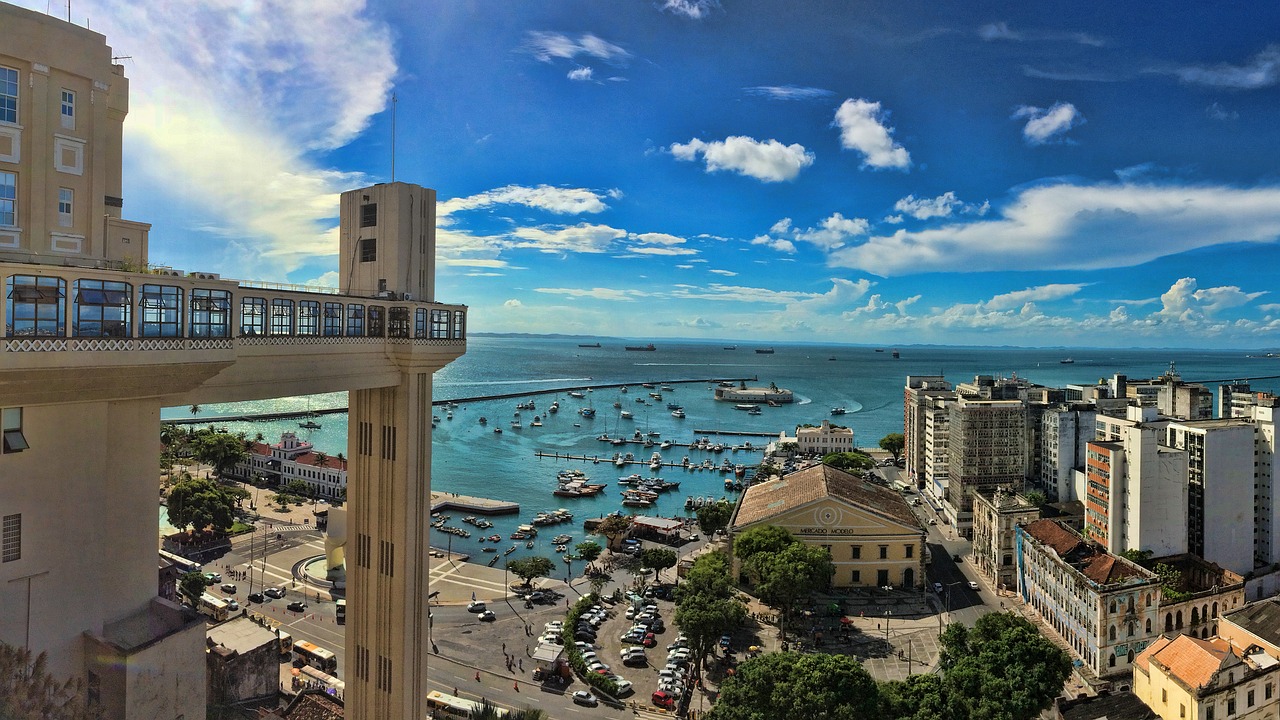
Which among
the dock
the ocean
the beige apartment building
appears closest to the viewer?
the beige apartment building

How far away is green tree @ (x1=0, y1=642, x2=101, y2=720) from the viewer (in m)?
8.12

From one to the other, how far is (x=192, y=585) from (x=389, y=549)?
21202 mm

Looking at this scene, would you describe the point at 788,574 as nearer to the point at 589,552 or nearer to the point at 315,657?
the point at 589,552

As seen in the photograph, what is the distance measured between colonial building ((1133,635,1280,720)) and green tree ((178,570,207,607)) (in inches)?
1413

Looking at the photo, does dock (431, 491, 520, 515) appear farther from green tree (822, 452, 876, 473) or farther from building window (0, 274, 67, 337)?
building window (0, 274, 67, 337)

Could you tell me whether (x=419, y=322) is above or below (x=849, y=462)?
above

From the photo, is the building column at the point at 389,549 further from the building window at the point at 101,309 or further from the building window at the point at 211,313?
the building window at the point at 101,309

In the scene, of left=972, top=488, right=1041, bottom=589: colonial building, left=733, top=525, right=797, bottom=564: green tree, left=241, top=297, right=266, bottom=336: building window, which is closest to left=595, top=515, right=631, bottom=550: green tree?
left=733, top=525, right=797, bottom=564: green tree

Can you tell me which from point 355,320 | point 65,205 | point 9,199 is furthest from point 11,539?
point 355,320

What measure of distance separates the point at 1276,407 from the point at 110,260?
4733cm

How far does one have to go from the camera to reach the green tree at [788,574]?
2944 cm

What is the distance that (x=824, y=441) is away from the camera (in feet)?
255

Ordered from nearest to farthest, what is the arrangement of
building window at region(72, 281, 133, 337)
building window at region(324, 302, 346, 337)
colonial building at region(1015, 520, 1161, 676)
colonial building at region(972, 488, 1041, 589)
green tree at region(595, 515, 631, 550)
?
building window at region(72, 281, 133, 337) → building window at region(324, 302, 346, 337) → colonial building at region(1015, 520, 1161, 676) → colonial building at region(972, 488, 1041, 589) → green tree at region(595, 515, 631, 550)

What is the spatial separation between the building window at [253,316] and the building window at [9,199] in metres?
3.07
